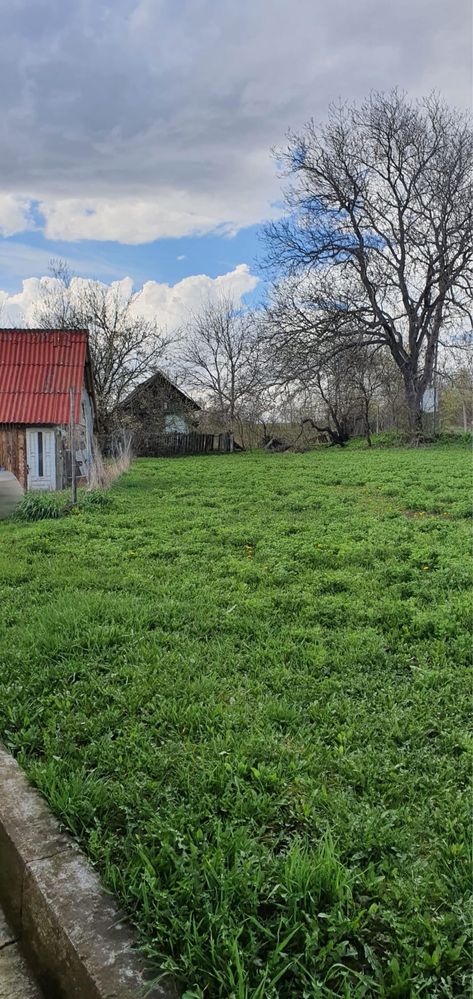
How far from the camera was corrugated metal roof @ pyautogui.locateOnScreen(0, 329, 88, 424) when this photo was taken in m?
14.9

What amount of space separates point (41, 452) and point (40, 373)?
7.72ft

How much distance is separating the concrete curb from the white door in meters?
13.3

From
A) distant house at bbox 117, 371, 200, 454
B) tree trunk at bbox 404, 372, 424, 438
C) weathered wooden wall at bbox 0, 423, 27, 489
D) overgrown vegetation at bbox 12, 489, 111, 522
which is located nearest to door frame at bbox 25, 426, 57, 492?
weathered wooden wall at bbox 0, 423, 27, 489

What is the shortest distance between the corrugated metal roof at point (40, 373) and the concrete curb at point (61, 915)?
13.1 meters

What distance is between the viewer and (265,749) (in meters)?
2.51

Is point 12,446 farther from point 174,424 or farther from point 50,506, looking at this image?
point 174,424

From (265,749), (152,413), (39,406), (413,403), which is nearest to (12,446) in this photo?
(39,406)

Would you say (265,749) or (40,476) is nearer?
(265,749)

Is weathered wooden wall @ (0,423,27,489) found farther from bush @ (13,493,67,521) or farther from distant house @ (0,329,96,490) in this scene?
bush @ (13,493,67,521)

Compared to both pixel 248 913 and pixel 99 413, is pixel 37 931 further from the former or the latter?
pixel 99 413

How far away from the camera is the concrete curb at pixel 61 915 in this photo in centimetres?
156

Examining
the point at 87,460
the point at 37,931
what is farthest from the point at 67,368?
the point at 37,931

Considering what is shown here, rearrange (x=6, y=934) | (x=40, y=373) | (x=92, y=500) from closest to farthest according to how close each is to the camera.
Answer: (x=6, y=934), (x=92, y=500), (x=40, y=373)

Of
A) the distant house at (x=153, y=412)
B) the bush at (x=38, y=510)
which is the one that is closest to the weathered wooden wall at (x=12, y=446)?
the bush at (x=38, y=510)
